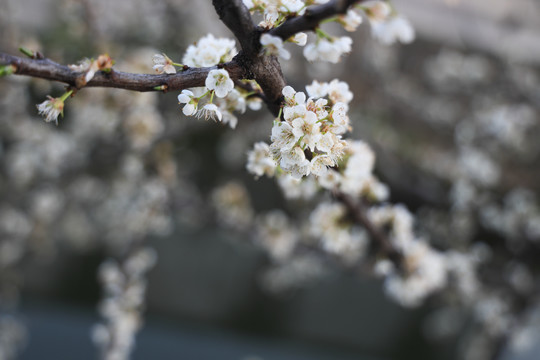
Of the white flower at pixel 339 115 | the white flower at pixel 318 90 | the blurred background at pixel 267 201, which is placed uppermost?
the blurred background at pixel 267 201

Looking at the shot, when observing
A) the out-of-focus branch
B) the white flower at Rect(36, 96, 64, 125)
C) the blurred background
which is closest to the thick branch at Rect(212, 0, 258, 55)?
the white flower at Rect(36, 96, 64, 125)

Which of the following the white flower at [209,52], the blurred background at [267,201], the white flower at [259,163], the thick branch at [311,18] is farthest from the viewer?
the blurred background at [267,201]

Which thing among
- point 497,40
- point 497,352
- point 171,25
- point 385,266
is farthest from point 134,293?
point 497,40

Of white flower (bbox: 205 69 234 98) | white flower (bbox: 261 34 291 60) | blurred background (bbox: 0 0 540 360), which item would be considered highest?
blurred background (bbox: 0 0 540 360)

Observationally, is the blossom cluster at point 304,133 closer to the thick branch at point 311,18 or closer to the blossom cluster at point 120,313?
the thick branch at point 311,18

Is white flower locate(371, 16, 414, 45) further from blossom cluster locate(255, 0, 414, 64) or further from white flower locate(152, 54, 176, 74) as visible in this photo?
white flower locate(152, 54, 176, 74)

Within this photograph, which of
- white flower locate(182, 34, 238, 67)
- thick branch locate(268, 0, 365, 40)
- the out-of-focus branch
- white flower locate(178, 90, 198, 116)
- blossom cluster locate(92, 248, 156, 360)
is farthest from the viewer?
blossom cluster locate(92, 248, 156, 360)

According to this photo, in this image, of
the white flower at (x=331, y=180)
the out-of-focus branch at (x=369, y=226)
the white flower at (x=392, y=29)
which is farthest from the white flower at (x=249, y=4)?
the out-of-focus branch at (x=369, y=226)
